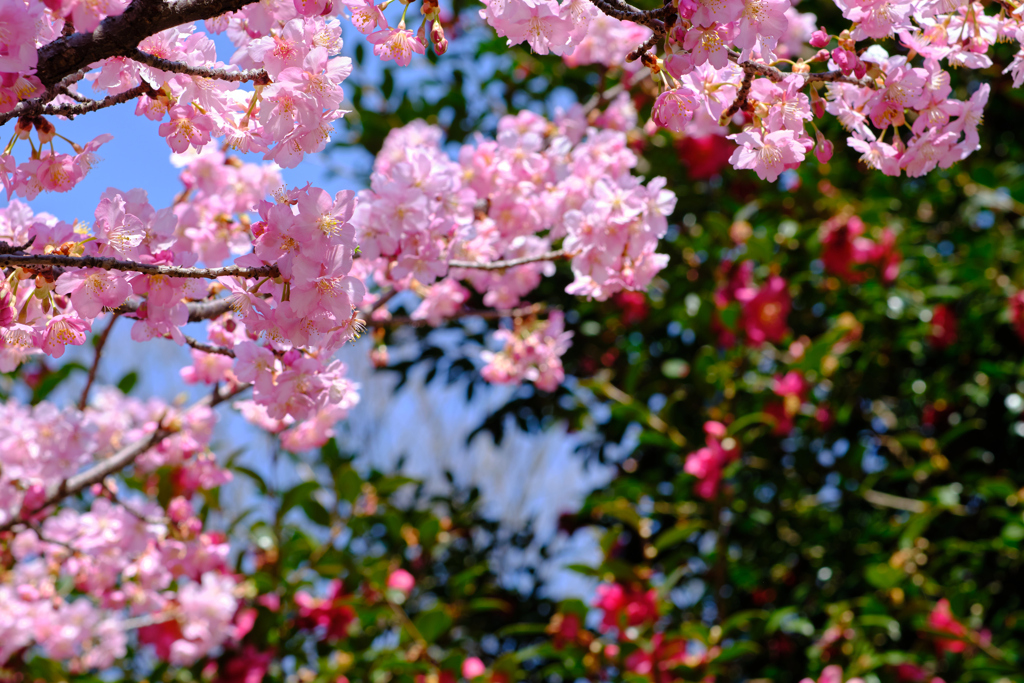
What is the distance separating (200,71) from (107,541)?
1579 mm

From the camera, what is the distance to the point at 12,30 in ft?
2.26

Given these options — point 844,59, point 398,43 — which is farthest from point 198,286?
point 844,59

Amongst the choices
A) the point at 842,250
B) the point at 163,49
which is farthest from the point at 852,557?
the point at 163,49

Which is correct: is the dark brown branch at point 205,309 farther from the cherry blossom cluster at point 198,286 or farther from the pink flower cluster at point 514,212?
the pink flower cluster at point 514,212

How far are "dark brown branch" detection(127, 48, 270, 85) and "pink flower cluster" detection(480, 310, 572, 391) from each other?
101 cm

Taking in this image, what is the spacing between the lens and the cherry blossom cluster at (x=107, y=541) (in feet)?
5.55

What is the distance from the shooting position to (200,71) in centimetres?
82

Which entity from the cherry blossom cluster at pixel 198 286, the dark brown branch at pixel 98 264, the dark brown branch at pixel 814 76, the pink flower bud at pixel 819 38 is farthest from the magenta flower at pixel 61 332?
the pink flower bud at pixel 819 38

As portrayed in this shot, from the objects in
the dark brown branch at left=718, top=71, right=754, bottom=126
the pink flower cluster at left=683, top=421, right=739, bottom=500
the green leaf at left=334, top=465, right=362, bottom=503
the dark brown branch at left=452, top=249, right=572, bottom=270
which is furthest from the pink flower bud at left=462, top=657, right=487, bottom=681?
the dark brown branch at left=718, top=71, right=754, bottom=126

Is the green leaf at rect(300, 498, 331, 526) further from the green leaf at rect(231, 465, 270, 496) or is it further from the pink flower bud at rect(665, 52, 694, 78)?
the pink flower bud at rect(665, 52, 694, 78)

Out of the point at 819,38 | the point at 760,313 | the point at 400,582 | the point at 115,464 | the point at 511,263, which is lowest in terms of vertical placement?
the point at 400,582

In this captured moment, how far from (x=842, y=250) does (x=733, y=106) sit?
1774mm

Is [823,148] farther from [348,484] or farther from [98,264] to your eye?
[348,484]

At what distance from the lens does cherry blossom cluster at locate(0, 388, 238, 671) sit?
1.69 metres
